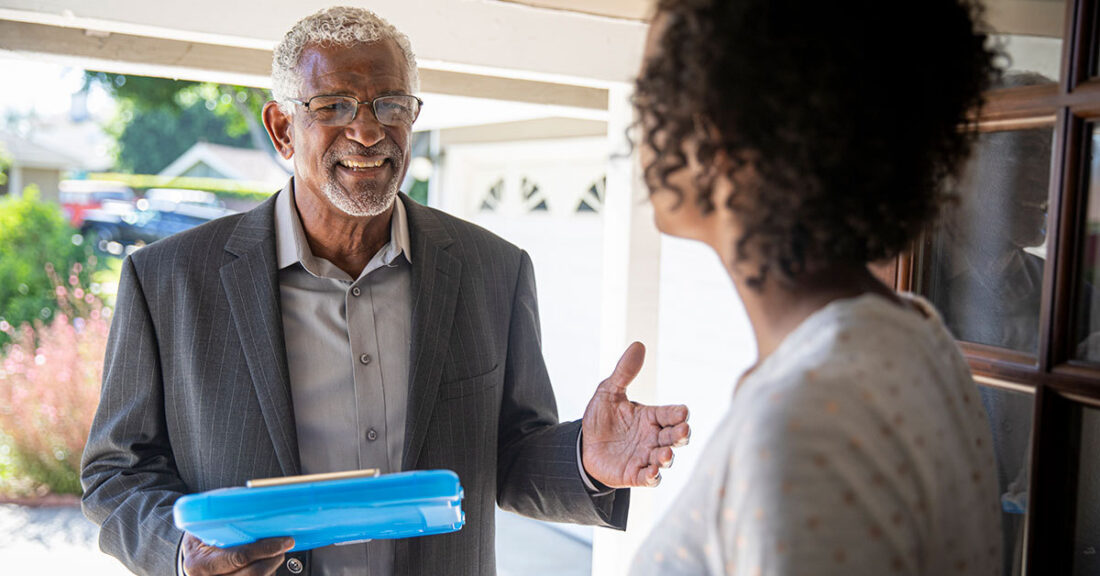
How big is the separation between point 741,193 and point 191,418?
1.64m

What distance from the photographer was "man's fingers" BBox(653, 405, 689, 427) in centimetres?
187

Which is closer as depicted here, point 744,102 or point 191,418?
point 744,102

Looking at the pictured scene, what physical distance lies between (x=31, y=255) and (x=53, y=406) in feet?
14.1

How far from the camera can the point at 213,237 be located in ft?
7.49

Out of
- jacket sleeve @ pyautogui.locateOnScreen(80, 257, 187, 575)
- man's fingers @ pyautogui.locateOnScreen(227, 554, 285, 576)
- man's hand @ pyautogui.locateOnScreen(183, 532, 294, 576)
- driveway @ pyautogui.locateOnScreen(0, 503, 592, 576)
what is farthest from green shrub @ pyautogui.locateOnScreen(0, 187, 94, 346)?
man's fingers @ pyautogui.locateOnScreen(227, 554, 285, 576)

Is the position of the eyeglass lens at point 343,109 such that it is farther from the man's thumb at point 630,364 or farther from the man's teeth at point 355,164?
the man's thumb at point 630,364

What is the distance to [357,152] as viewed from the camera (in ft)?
7.36

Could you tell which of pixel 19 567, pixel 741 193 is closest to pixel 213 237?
pixel 741 193

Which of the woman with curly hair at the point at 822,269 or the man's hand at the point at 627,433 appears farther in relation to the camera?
the man's hand at the point at 627,433

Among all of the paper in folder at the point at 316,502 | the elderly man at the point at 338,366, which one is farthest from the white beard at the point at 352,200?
the paper in folder at the point at 316,502

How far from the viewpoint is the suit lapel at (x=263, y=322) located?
2053mm

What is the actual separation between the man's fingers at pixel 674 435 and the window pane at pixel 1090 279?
726 mm

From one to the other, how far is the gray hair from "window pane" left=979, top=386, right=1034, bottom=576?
1593mm

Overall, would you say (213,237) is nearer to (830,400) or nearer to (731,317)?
(830,400)
